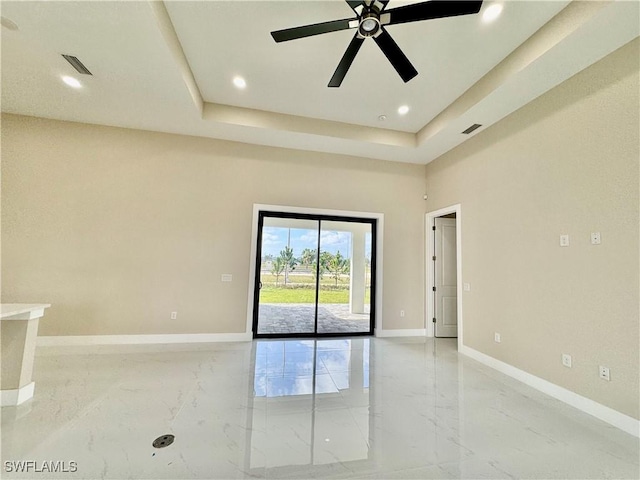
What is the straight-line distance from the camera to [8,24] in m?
2.64

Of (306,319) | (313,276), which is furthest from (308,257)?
(306,319)

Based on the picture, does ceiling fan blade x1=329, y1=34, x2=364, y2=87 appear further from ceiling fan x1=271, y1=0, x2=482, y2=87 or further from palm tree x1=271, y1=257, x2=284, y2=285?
palm tree x1=271, y1=257, x2=284, y2=285

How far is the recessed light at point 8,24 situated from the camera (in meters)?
2.59

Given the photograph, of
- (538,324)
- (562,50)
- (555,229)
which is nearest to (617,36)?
(562,50)

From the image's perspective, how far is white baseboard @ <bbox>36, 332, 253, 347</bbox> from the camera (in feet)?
14.0

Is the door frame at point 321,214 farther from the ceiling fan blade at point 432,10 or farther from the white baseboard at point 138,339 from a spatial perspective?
the ceiling fan blade at point 432,10

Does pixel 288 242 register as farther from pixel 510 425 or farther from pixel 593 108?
pixel 593 108

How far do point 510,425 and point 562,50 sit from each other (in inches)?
140

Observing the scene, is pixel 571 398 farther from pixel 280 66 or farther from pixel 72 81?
pixel 72 81

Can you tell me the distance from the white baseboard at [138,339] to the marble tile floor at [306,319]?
485mm

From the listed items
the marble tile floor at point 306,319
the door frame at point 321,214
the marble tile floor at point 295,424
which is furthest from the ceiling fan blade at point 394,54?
the marble tile floor at point 306,319

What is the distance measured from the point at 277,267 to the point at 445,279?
3411mm

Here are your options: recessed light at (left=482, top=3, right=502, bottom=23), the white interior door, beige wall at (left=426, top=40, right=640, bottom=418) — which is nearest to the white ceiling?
Result: recessed light at (left=482, top=3, right=502, bottom=23)

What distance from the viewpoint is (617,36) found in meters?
2.49
